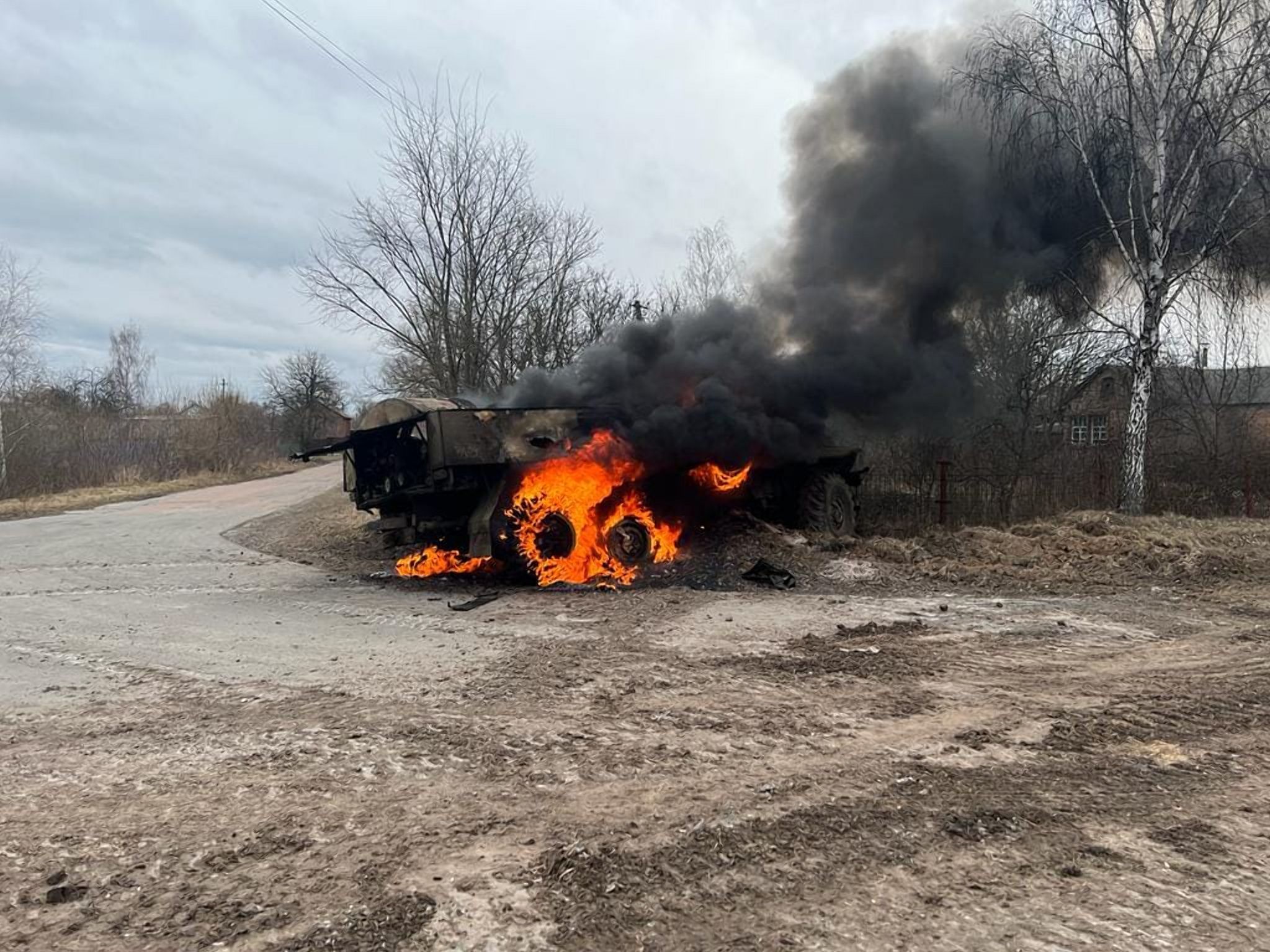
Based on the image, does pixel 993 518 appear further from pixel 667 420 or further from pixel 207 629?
pixel 207 629

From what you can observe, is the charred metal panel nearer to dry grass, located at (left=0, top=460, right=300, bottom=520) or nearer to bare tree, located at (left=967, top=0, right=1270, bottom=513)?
bare tree, located at (left=967, top=0, right=1270, bottom=513)

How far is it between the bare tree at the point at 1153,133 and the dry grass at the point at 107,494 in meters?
23.2

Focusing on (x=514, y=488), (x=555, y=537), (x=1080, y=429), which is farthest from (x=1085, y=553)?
(x=1080, y=429)

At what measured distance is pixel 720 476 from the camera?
10617mm

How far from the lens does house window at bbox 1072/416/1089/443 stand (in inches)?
683

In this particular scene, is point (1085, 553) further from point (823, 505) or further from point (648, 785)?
point (648, 785)

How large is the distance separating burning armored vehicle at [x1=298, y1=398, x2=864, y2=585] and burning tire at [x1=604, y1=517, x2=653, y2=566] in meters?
0.01

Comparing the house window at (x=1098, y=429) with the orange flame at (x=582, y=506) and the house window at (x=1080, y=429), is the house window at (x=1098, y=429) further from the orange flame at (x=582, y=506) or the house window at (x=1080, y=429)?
the orange flame at (x=582, y=506)

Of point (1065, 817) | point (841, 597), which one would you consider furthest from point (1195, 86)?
point (1065, 817)

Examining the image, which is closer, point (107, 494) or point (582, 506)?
point (582, 506)

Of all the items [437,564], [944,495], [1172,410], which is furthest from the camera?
[1172,410]

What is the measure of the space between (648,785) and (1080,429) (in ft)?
63.9

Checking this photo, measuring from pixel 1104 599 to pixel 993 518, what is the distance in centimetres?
632

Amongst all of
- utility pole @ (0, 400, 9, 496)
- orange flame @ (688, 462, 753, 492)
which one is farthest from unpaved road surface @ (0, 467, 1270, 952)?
utility pole @ (0, 400, 9, 496)
